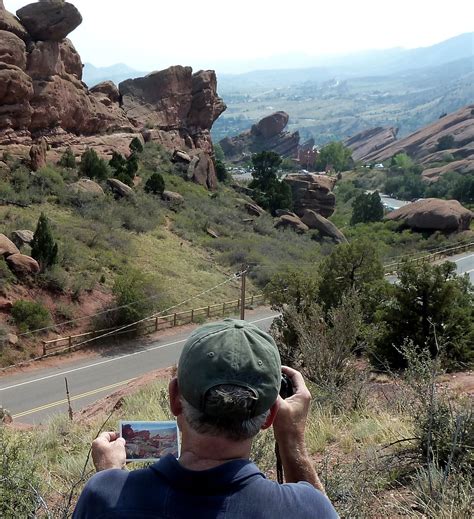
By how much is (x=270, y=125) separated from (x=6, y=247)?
320 ft

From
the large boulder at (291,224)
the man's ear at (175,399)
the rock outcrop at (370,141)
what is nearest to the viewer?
the man's ear at (175,399)

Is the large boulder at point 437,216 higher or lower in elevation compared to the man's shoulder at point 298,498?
lower

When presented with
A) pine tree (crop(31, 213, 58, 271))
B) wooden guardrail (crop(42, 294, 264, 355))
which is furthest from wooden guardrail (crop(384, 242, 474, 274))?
pine tree (crop(31, 213, 58, 271))

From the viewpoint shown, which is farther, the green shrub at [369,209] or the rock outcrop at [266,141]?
the rock outcrop at [266,141]

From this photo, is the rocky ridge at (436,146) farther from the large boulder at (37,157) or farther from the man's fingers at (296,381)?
the man's fingers at (296,381)

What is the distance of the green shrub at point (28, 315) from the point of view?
774 inches

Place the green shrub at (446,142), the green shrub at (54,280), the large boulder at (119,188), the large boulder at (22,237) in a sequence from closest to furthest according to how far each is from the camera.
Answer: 1. the green shrub at (54,280)
2. the large boulder at (22,237)
3. the large boulder at (119,188)
4. the green shrub at (446,142)

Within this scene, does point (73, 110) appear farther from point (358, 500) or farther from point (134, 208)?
point (358, 500)

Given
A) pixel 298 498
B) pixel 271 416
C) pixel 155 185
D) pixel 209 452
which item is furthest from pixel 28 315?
pixel 298 498

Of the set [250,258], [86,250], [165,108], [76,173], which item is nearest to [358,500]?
[86,250]

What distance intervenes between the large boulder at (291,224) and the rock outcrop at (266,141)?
68956 mm

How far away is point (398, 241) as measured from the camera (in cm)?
4397

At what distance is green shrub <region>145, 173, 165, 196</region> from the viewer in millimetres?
36844

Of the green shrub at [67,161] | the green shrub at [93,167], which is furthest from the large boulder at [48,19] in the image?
the green shrub at [93,167]
